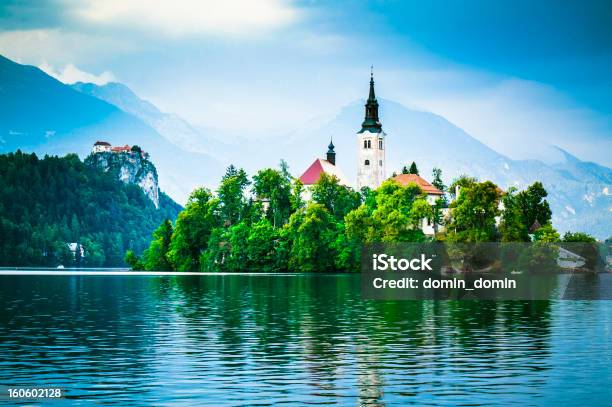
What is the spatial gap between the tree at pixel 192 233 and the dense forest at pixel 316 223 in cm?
16

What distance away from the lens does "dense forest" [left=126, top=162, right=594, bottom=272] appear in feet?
443

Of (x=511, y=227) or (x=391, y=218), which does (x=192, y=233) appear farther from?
(x=511, y=227)

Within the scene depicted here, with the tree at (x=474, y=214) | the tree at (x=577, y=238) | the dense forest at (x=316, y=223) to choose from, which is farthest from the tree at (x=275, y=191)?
the tree at (x=577, y=238)

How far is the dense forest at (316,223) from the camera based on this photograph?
135 m

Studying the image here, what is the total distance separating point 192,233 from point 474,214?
172 ft

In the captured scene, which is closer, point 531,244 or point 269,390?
point 269,390

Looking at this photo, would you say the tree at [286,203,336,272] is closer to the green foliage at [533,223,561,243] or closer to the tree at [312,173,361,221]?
the tree at [312,173,361,221]

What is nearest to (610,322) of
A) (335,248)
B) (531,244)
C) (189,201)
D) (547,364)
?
(547,364)

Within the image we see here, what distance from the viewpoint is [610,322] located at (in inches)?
2190

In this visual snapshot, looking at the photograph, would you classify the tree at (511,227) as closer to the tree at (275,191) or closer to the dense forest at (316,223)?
the dense forest at (316,223)

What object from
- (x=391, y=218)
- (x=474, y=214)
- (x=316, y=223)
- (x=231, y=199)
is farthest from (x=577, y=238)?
(x=231, y=199)

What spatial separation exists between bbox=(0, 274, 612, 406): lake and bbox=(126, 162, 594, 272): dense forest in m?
64.1

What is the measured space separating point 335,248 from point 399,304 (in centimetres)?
7667

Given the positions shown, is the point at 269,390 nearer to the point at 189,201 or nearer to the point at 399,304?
Answer: the point at 399,304
